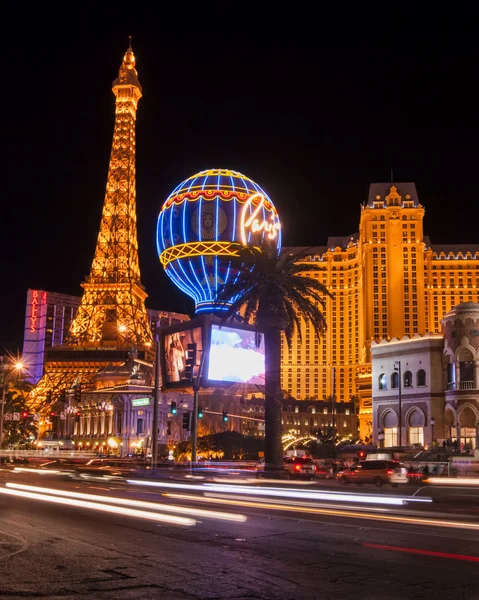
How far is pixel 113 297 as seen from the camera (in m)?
117

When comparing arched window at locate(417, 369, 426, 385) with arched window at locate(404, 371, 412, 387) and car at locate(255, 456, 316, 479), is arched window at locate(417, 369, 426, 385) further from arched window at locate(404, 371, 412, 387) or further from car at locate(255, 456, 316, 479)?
car at locate(255, 456, 316, 479)

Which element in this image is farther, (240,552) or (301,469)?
(301,469)

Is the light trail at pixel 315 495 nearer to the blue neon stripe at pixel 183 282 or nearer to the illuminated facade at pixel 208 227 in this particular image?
the illuminated facade at pixel 208 227

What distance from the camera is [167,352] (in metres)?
69.2

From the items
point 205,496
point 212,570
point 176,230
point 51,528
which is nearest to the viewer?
point 212,570

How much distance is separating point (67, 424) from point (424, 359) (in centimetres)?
5854

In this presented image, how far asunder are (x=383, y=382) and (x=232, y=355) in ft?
63.6

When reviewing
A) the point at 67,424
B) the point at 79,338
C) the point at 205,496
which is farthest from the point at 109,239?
the point at 205,496

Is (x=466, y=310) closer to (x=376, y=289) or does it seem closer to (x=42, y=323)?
(x=376, y=289)

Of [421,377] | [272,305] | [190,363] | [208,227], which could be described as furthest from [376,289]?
[190,363]

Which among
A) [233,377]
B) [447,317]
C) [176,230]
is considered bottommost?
[233,377]

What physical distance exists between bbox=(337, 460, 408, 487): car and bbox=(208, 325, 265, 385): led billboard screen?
90.2ft

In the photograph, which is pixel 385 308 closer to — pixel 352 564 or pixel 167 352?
pixel 167 352

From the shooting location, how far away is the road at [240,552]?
8.89m
